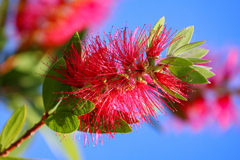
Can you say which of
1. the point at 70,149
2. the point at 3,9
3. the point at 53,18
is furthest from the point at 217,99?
the point at 3,9

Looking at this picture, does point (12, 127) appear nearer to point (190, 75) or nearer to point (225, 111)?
point (190, 75)

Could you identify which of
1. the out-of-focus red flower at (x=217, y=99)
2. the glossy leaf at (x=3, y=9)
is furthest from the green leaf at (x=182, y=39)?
the glossy leaf at (x=3, y=9)

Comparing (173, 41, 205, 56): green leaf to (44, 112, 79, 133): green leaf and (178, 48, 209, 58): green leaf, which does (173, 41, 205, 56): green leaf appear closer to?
(178, 48, 209, 58): green leaf

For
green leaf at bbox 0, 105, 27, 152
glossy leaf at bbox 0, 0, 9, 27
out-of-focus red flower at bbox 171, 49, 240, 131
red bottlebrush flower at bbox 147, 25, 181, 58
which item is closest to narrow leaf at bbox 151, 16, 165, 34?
red bottlebrush flower at bbox 147, 25, 181, 58

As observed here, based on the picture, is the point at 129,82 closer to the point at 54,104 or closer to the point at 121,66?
the point at 121,66

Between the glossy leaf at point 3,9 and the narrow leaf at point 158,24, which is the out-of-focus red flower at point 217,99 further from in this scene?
the glossy leaf at point 3,9

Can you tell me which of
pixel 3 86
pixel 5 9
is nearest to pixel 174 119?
pixel 3 86
